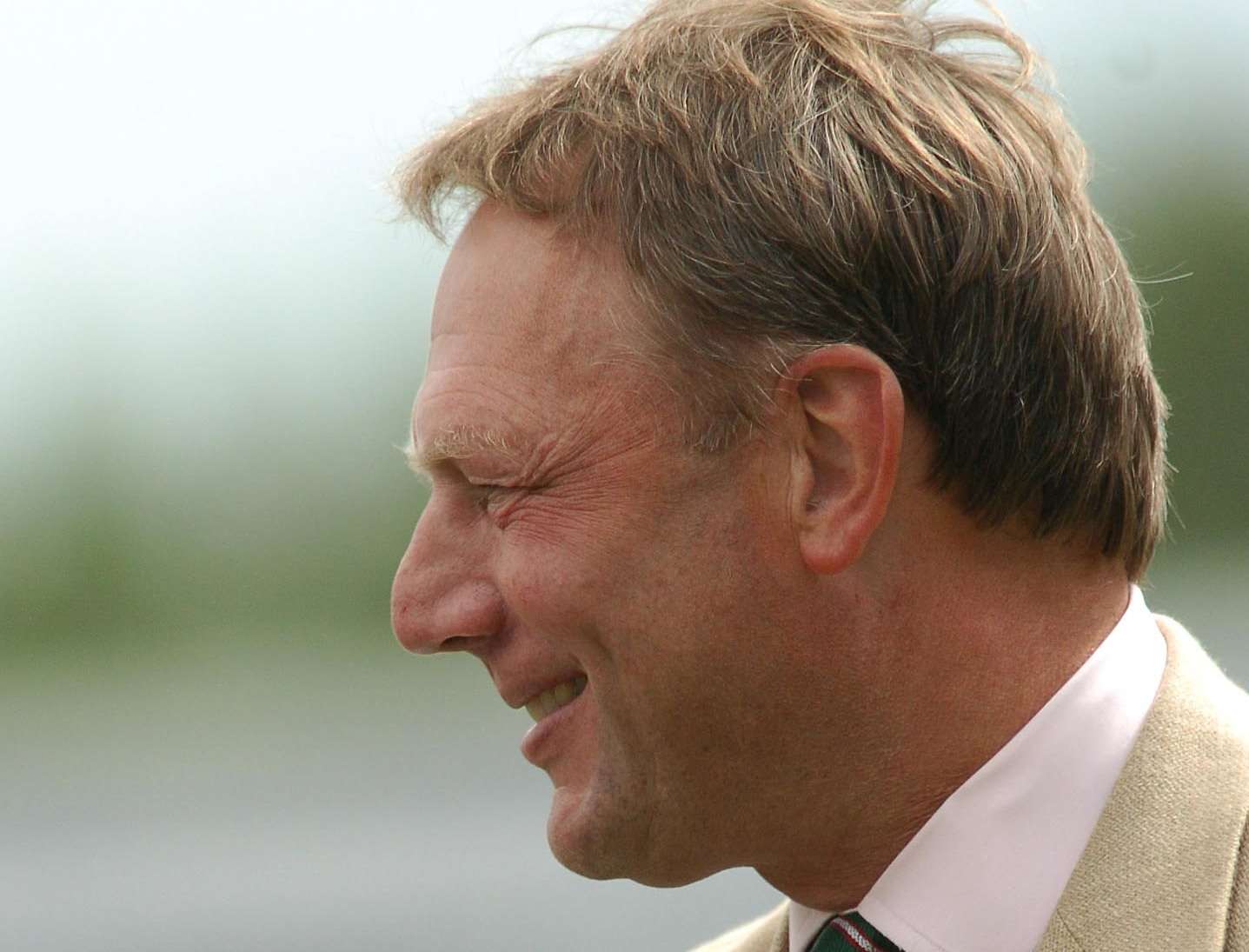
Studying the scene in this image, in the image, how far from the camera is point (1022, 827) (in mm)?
1994

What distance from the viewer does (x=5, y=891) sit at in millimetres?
10055

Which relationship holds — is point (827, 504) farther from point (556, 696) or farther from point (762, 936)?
point (762, 936)

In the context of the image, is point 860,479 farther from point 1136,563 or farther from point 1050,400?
point 1136,563

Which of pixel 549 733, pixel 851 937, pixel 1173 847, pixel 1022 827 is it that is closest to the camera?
pixel 1173 847

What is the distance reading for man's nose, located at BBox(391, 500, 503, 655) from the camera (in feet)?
7.18

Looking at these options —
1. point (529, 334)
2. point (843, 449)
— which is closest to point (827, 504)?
point (843, 449)

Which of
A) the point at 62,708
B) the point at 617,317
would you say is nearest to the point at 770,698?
the point at 617,317

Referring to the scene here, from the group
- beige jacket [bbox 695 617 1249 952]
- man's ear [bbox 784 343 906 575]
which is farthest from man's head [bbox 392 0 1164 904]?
beige jacket [bbox 695 617 1249 952]

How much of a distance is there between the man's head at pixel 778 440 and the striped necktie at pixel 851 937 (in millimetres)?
66

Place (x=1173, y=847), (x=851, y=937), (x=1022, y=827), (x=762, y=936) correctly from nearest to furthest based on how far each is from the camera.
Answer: (x=1173, y=847) → (x=1022, y=827) → (x=851, y=937) → (x=762, y=936)

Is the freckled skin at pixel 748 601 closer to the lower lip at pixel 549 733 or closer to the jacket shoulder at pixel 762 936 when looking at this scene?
the lower lip at pixel 549 733

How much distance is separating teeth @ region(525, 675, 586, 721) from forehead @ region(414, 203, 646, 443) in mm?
362

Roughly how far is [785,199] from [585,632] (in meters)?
0.62

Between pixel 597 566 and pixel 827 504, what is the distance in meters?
0.31
